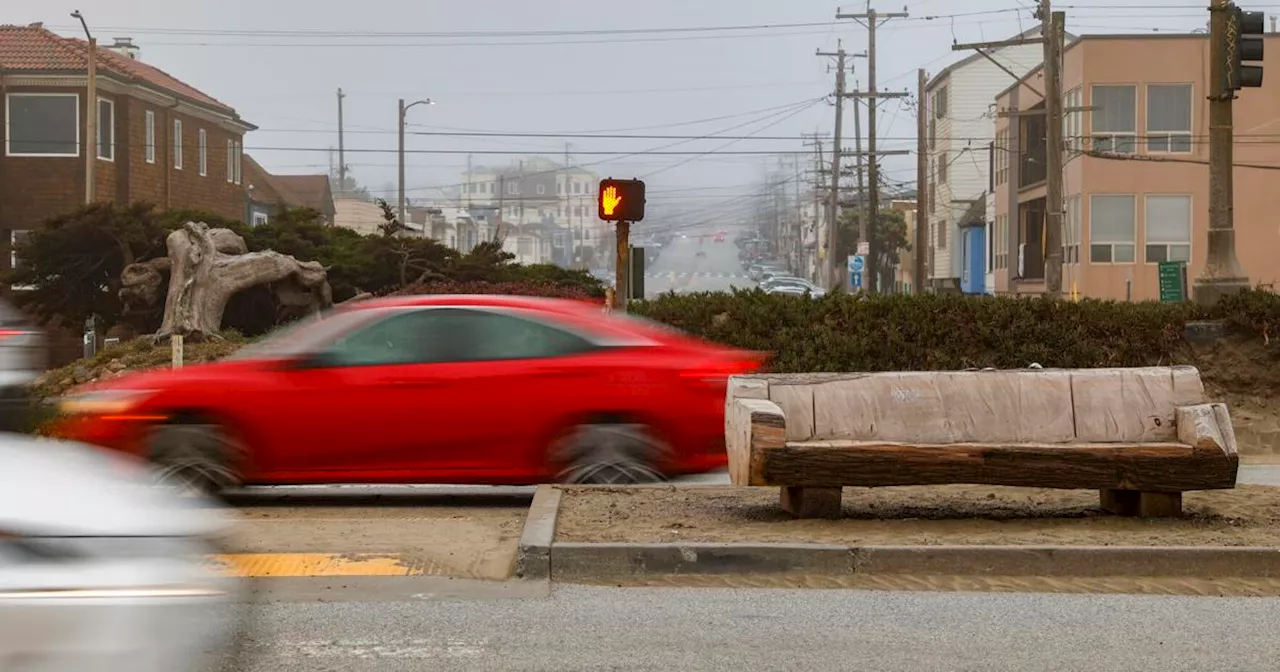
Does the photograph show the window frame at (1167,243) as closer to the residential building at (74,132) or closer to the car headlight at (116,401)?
the residential building at (74,132)

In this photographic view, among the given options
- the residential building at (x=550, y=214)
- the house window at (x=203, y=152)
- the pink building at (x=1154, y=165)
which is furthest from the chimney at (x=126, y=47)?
the residential building at (x=550, y=214)

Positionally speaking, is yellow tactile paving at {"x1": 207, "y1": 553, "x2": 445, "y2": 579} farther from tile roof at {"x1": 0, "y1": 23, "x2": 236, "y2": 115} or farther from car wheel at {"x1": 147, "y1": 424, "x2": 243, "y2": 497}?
tile roof at {"x1": 0, "y1": 23, "x2": 236, "y2": 115}

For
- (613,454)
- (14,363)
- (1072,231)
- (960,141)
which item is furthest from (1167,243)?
(14,363)

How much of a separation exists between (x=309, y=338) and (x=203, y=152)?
147 feet

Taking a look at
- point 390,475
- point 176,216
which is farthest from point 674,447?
point 176,216

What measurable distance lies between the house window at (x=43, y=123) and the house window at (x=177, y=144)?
19.2 feet

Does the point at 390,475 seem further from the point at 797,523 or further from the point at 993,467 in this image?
the point at 993,467

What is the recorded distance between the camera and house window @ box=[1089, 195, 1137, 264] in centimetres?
4541

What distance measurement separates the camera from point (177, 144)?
50812 mm

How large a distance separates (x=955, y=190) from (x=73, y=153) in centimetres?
4550

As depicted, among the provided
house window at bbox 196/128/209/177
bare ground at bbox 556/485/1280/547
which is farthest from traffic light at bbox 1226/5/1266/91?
house window at bbox 196/128/209/177

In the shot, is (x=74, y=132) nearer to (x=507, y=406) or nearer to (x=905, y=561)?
→ (x=507, y=406)

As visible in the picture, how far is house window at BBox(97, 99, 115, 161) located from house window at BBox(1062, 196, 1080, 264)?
2839 cm

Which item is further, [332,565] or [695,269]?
[695,269]
